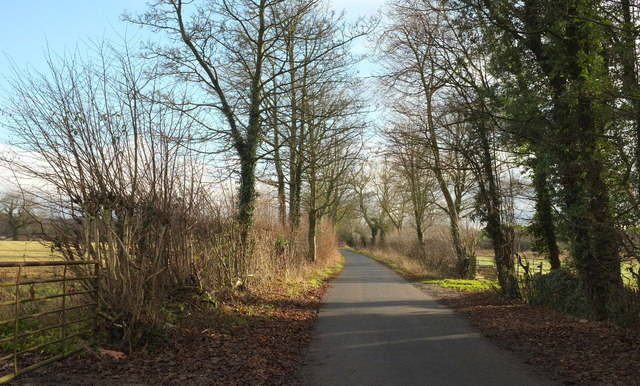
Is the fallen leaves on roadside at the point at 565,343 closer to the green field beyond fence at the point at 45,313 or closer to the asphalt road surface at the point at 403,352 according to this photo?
the asphalt road surface at the point at 403,352

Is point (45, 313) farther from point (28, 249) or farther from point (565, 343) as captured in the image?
point (565, 343)

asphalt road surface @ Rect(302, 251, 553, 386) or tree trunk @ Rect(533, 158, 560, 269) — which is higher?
tree trunk @ Rect(533, 158, 560, 269)

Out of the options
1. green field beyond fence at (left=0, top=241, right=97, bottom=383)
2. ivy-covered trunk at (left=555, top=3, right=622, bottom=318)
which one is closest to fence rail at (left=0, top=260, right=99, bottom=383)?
green field beyond fence at (left=0, top=241, right=97, bottom=383)

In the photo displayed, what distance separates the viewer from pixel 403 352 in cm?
Result: 793

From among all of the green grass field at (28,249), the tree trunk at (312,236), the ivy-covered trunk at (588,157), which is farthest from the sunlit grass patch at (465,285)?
the green grass field at (28,249)

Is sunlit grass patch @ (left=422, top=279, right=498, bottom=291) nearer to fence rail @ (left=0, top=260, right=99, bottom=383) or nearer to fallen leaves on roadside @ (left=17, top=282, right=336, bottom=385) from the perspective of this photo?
fallen leaves on roadside @ (left=17, top=282, right=336, bottom=385)

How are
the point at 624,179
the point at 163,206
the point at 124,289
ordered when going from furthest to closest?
the point at 624,179
the point at 163,206
the point at 124,289

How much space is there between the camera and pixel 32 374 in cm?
573

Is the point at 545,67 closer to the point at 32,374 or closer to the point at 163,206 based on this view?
the point at 163,206

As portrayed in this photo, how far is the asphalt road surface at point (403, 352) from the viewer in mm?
6410

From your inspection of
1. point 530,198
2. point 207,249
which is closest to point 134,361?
point 207,249

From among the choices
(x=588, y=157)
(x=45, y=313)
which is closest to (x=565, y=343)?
(x=588, y=157)

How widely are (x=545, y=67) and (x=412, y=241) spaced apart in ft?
87.6

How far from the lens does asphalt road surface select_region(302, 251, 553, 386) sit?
641 cm
